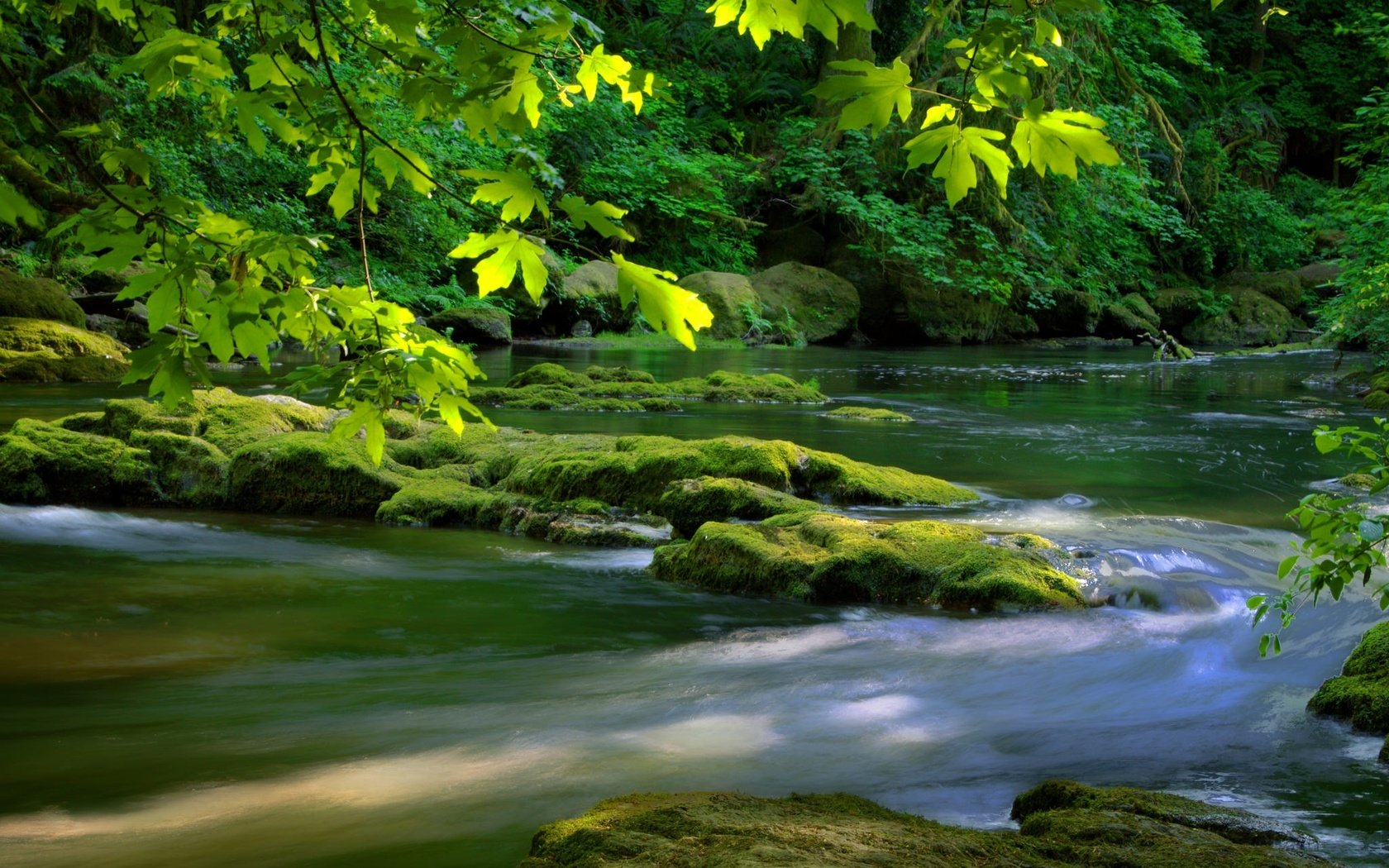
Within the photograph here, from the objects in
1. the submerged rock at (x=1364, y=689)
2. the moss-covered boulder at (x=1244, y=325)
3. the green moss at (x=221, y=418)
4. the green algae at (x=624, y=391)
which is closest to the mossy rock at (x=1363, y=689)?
the submerged rock at (x=1364, y=689)

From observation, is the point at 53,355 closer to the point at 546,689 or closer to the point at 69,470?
the point at 69,470

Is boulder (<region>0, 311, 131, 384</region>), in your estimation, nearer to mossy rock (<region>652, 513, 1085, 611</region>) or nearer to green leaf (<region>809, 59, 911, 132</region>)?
mossy rock (<region>652, 513, 1085, 611</region>)

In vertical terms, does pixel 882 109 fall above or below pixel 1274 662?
above

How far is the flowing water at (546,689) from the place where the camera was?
3457mm

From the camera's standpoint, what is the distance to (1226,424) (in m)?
13.1

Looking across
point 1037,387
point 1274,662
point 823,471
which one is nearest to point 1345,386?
point 1037,387

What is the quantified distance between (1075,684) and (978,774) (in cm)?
126

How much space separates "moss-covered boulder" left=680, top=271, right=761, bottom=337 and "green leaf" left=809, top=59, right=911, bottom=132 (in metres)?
21.6

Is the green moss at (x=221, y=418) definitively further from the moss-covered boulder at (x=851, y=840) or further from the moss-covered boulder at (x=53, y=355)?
the moss-covered boulder at (x=851, y=840)

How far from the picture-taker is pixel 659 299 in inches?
89.4

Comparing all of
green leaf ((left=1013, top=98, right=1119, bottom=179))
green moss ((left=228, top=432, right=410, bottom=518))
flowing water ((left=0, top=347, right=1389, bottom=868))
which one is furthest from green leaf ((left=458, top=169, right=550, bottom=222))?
green moss ((left=228, top=432, right=410, bottom=518))

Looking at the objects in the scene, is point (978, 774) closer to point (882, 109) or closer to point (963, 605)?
point (963, 605)

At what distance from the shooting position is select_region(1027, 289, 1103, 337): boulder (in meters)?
28.2

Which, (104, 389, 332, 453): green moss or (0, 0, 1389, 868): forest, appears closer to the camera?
(0, 0, 1389, 868): forest
